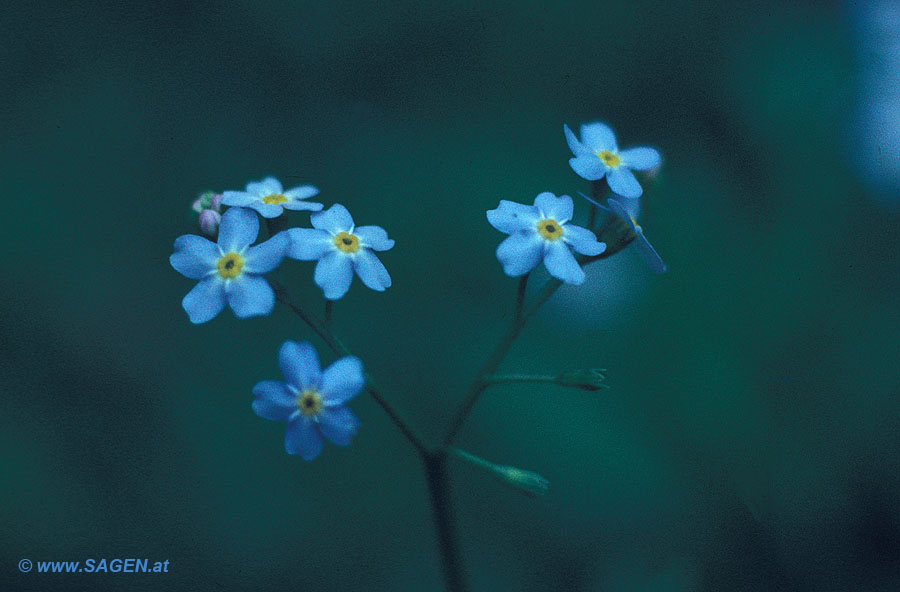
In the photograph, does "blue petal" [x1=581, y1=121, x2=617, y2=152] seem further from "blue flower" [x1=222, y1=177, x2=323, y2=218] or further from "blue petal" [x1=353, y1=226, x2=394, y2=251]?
"blue flower" [x1=222, y1=177, x2=323, y2=218]

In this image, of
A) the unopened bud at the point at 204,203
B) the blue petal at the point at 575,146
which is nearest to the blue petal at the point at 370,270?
→ the unopened bud at the point at 204,203

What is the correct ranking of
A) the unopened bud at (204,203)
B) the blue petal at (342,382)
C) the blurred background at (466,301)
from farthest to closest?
the blurred background at (466,301), the unopened bud at (204,203), the blue petal at (342,382)

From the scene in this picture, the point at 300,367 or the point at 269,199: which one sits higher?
the point at 269,199

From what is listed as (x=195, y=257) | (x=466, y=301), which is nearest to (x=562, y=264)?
(x=195, y=257)

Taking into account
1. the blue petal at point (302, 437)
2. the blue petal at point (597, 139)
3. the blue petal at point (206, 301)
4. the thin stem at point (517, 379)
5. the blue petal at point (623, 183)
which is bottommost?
the blue petal at point (302, 437)

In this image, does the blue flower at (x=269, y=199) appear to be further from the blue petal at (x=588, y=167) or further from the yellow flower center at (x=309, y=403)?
the blue petal at (x=588, y=167)

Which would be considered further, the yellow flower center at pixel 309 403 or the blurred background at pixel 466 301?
the blurred background at pixel 466 301

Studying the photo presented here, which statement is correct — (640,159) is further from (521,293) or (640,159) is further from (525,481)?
(525,481)
